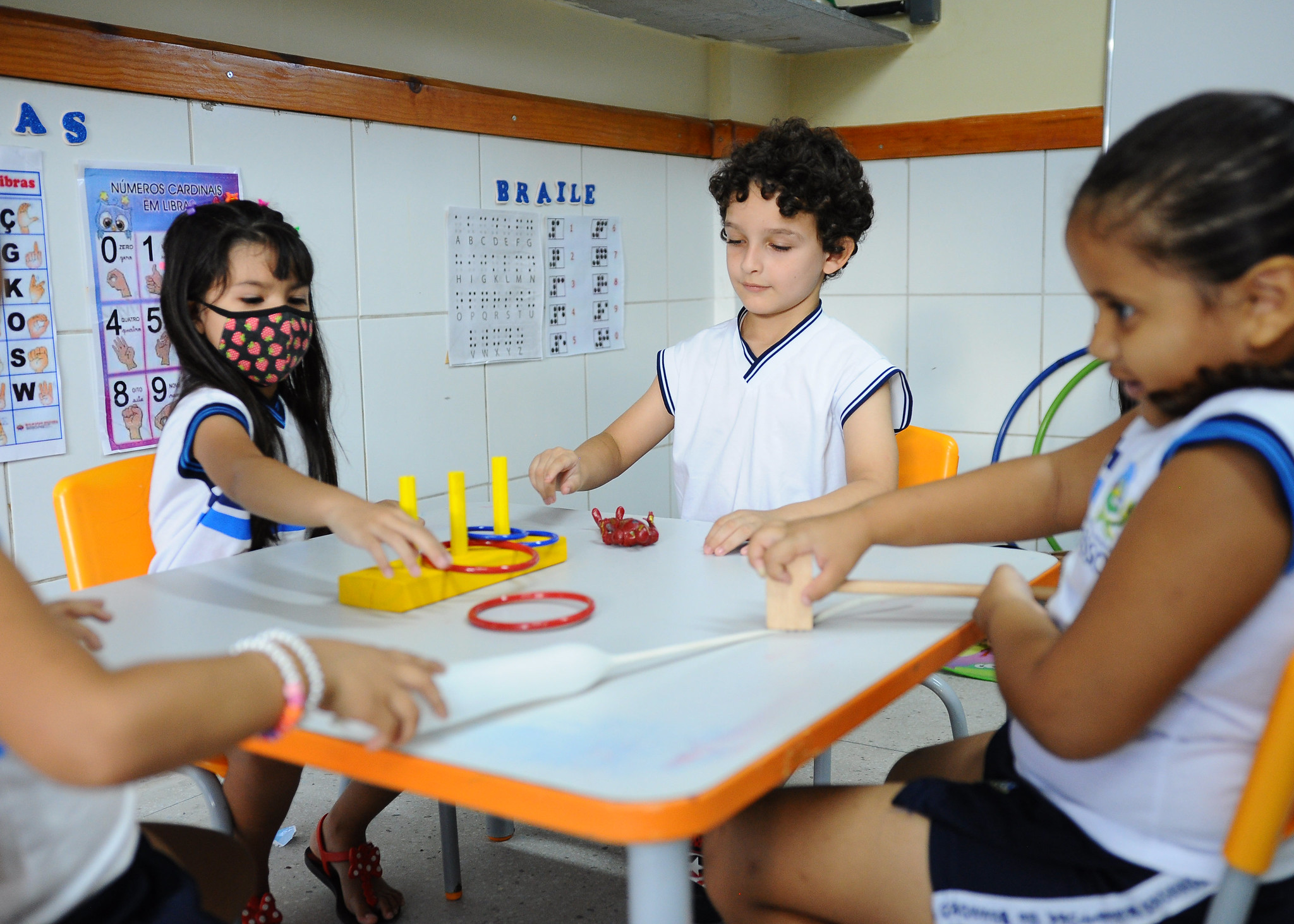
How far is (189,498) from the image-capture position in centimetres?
141

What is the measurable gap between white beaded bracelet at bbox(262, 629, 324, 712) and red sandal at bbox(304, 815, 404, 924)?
3.18 feet

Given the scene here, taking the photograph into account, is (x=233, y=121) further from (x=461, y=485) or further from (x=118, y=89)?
(x=461, y=485)

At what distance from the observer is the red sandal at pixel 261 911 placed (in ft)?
4.72

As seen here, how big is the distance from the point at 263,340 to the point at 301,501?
402 mm

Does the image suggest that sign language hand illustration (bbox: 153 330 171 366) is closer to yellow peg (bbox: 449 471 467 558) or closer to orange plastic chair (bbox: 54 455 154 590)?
orange plastic chair (bbox: 54 455 154 590)

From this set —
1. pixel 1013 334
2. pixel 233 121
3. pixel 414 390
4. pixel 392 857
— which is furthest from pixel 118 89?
pixel 1013 334

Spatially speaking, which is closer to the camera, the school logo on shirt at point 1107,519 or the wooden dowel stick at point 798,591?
the school logo on shirt at point 1107,519

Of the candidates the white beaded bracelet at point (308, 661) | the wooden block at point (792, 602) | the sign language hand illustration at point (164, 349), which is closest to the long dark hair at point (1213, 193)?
the wooden block at point (792, 602)

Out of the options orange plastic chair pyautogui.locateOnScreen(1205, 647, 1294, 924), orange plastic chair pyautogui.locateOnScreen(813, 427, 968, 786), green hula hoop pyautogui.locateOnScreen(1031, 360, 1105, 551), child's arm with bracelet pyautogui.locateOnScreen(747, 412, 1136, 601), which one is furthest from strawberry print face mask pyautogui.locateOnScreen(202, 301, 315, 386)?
green hula hoop pyautogui.locateOnScreen(1031, 360, 1105, 551)

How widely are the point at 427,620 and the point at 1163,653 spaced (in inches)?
23.7

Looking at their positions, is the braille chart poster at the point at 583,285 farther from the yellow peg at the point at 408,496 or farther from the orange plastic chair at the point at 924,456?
the yellow peg at the point at 408,496

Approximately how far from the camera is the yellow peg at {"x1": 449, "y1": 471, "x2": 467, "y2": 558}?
1.15 meters

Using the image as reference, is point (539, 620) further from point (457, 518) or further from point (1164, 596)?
point (1164, 596)

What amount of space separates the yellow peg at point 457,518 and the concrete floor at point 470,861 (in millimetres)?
711
